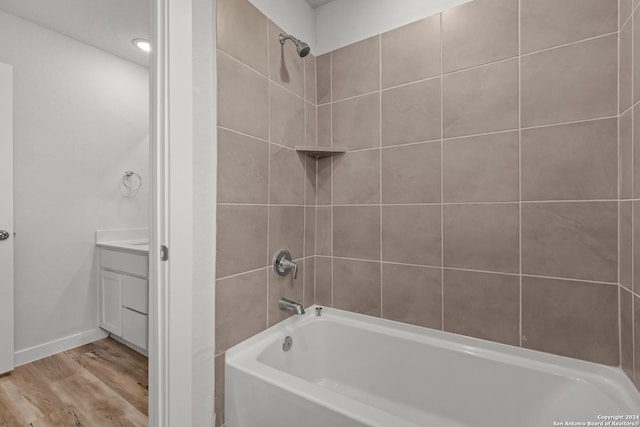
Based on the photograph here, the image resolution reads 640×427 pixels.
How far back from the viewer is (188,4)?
1036 mm

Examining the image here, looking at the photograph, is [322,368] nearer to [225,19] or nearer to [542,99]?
[542,99]

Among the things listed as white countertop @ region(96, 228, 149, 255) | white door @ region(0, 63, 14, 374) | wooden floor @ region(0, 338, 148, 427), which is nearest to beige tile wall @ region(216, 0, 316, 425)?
wooden floor @ region(0, 338, 148, 427)

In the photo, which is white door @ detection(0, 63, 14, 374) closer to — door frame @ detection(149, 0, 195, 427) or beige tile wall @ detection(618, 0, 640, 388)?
door frame @ detection(149, 0, 195, 427)

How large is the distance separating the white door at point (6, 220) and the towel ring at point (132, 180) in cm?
80

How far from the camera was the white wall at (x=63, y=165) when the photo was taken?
2.16 m

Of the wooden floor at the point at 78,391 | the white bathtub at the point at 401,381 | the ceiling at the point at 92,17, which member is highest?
the ceiling at the point at 92,17

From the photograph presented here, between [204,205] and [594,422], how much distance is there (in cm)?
153

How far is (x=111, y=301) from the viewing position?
2.42m

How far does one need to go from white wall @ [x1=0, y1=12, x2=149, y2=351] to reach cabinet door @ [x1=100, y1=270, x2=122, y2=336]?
0.34 ft

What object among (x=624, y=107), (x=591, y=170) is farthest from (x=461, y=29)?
(x=591, y=170)

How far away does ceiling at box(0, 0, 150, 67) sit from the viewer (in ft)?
6.66

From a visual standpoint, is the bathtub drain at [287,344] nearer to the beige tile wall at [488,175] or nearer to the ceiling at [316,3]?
the beige tile wall at [488,175]

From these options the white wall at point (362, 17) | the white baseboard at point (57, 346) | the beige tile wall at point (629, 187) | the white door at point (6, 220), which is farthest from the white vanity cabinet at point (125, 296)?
the beige tile wall at point (629, 187)

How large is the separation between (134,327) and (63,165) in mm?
1444
